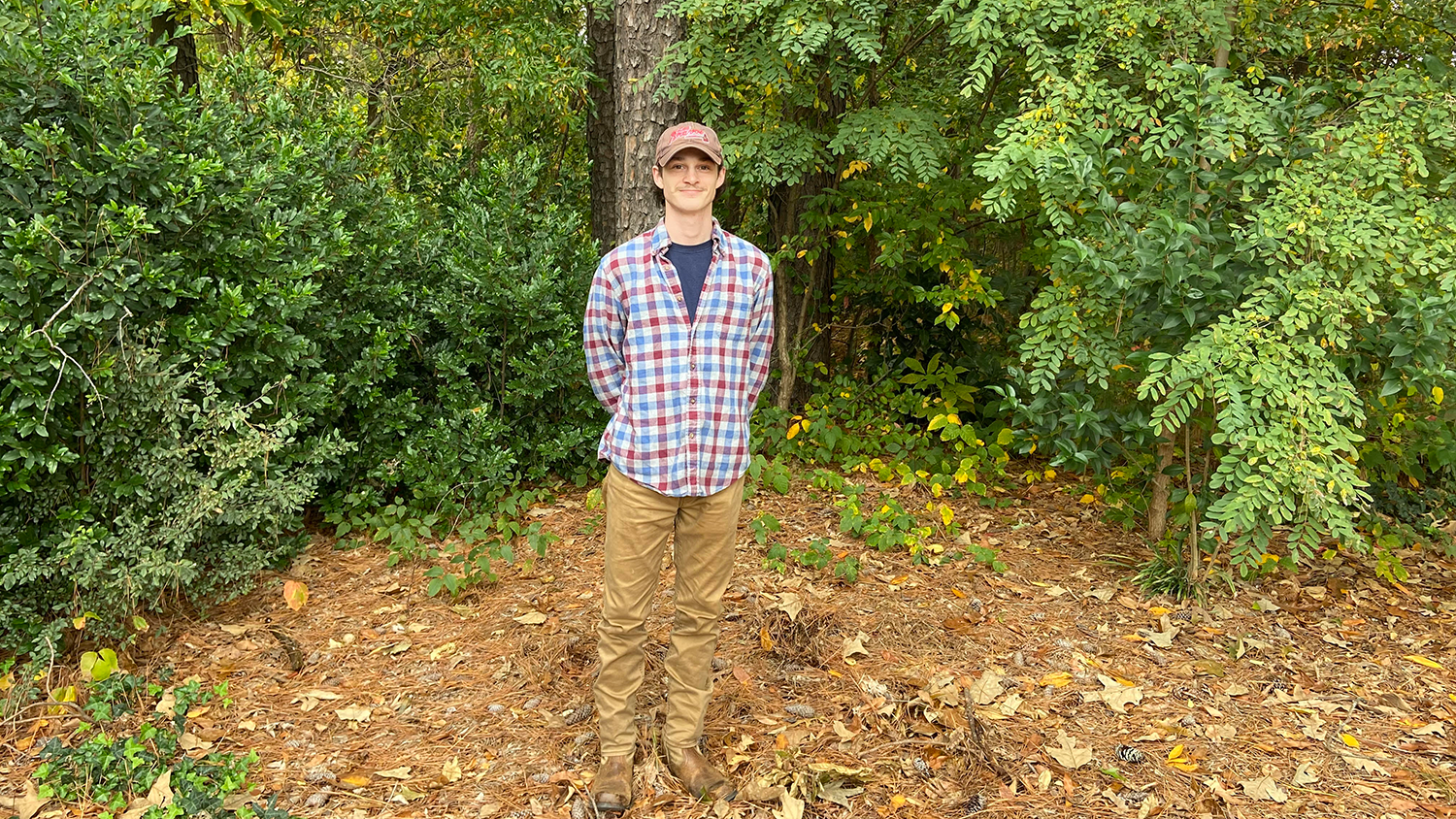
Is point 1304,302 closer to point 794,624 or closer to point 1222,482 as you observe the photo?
point 1222,482

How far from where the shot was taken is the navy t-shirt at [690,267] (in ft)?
9.77

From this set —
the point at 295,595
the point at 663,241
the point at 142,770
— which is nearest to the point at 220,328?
the point at 295,595

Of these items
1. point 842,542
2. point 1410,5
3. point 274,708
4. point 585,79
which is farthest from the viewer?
point 585,79

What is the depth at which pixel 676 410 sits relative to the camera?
2967 mm

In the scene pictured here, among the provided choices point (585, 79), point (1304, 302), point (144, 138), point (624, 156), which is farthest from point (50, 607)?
point (1304, 302)

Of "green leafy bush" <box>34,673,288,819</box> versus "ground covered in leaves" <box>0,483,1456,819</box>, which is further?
"ground covered in leaves" <box>0,483,1456,819</box>

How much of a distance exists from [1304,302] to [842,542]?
2.48 metres

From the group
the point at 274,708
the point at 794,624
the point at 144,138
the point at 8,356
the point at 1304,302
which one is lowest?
the point at 274,708

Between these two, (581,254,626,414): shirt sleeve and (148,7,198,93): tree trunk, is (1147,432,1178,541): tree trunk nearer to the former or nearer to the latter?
(581,254,626,414): shirt sleeve

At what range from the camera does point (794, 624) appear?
13.8ft

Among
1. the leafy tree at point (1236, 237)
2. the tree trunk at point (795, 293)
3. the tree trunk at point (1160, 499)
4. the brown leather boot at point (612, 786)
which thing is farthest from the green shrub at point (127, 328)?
the tree trunk at point (1160, 499)

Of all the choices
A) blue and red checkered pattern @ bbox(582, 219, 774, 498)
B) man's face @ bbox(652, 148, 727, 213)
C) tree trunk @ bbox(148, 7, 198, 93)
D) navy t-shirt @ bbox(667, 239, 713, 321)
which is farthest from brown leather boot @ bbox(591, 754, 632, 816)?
tree trunk @ bbox(148, 7, 198, 93)

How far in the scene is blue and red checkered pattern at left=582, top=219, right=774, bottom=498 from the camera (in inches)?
116

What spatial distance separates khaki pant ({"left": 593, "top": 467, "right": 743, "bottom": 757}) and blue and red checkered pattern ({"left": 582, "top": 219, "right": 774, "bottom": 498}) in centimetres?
12
